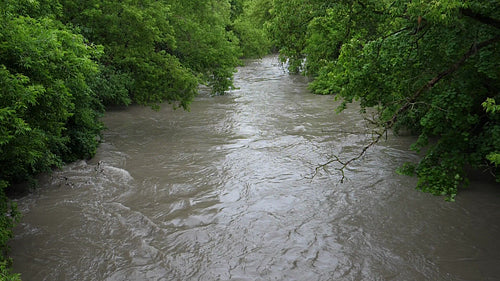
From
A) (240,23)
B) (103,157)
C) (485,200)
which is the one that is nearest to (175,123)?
(103,157)

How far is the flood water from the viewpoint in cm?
718

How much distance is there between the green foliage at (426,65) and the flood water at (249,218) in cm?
130

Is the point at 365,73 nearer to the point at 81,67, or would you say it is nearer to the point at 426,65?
the point at 426,65

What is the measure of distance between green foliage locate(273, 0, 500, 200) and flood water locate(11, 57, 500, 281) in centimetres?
130

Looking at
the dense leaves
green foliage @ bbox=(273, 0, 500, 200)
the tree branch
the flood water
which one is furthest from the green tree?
the tree branch

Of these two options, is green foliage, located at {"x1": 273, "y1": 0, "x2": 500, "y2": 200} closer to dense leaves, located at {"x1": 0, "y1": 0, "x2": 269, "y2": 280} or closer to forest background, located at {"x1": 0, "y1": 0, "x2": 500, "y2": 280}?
forest background, located at {"x1": 0, "y1": 0, "x2": 500, "y2": 280}

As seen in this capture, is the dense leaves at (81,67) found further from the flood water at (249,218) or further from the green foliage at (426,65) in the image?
the green foliage at (426,65)

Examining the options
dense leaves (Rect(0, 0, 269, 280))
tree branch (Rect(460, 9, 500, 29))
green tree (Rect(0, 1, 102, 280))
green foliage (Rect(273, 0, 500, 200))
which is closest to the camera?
green tree (Rect(0, 1, 102, 280))

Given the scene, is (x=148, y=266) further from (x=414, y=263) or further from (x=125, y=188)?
(x=414, y=263)

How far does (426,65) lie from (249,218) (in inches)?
191

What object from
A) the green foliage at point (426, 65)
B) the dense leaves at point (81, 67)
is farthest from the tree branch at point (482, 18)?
the dense leaves at point (81, 67)

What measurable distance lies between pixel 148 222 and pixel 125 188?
7.13 feet

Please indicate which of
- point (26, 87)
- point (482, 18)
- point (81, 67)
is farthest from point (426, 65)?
point (26, 87)

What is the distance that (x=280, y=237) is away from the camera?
8219mm
